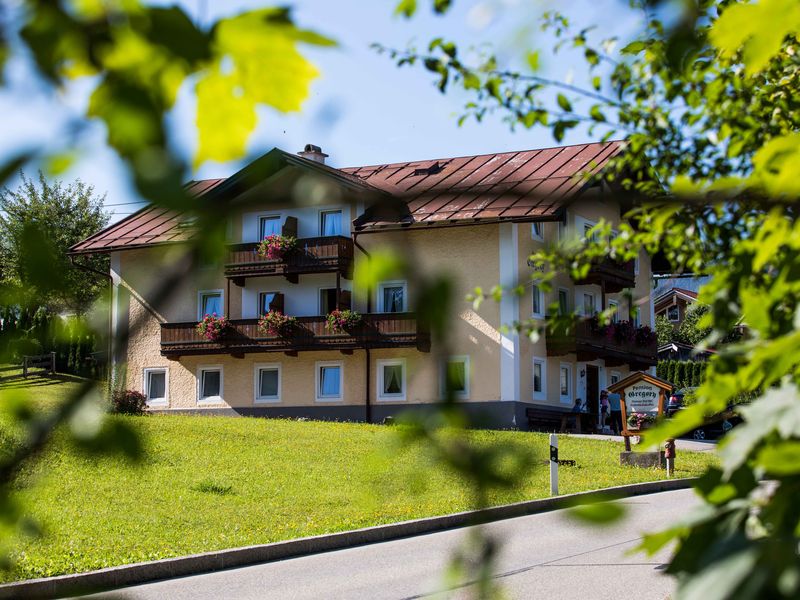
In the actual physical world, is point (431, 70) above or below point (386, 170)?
below

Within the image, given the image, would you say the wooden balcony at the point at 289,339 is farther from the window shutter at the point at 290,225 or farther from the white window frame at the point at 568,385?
the window shutter at the point at 290,225

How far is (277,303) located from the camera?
31.1m

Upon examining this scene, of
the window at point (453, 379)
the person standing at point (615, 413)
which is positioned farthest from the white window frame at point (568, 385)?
the window at point (453, 379)

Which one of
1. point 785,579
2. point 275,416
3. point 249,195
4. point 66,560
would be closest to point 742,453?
point 785,579

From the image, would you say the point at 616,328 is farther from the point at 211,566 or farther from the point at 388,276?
the point at 388,276

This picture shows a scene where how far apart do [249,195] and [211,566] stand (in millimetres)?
9815

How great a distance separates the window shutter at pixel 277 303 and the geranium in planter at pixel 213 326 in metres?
1.39

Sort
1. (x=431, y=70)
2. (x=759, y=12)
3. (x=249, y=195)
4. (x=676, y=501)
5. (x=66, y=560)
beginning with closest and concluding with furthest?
(x=249, y=195) < (x=759, y=12) < (x=431, y=70) < (x=66, y=560) < (x=676, y=501)

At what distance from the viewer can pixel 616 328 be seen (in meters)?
31.9

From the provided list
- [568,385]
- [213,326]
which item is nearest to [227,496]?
[213,326]

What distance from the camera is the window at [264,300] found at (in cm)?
3152

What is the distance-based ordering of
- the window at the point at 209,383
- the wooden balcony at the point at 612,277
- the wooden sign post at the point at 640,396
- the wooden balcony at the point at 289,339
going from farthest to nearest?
the window at the point at 209,383 → the wooden balcony at the point at 612,277 → the wooden balcony at the point at 289,339 → the wooden sign post at the point at 640,396

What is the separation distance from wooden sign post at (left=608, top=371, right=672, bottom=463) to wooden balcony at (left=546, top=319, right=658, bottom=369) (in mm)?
7041

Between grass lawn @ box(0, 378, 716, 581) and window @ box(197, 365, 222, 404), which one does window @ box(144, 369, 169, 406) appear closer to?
window @ box(197, 365, 222, 404)
